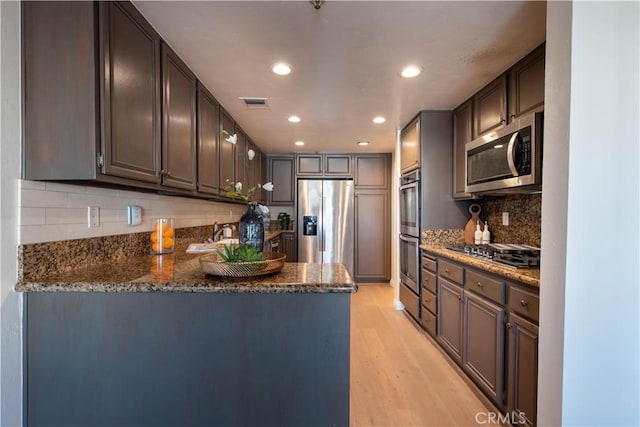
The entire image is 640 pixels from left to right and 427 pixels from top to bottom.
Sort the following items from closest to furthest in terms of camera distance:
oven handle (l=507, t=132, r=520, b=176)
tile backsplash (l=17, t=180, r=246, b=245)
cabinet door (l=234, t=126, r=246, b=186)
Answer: tile backsplash (l=17, t=180, r=246, b=245), oven handle (l=507, t=132, r=520, b=176), cabinet door (l=234, t=126, r=246, b=186)

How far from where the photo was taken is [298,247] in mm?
4852

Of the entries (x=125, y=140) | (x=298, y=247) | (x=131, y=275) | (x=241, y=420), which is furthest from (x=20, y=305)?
(x=298, y=247)

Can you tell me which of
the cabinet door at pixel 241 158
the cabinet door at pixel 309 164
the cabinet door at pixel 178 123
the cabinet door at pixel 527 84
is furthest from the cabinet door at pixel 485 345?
the cabinet door at pixel 309 164

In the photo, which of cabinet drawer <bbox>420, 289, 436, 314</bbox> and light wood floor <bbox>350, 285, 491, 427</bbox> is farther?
cabinet drawer <bbox>420, 289, 436, 314</bbox>

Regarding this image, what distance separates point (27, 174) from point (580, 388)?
2273mm

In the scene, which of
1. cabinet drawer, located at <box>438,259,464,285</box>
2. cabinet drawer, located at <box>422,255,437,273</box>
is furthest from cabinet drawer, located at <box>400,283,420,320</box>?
cabinet drawer, located at <box>438,259,464,285</box>

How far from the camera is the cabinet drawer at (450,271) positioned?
224cm

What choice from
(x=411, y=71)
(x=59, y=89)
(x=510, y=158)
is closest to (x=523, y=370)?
(x=510, y=158)

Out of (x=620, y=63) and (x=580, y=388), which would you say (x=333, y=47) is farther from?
(x=580, y=388)

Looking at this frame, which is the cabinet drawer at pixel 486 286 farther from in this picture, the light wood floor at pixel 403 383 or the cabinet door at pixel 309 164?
the cabinet door at pixel 309 164

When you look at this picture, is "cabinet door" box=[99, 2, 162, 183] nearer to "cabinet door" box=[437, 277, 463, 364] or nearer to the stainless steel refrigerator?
"cabinet door" box=[437, 277, 463, 364]

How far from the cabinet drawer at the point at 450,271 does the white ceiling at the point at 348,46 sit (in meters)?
1.39

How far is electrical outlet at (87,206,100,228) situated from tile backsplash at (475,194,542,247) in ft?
9.24

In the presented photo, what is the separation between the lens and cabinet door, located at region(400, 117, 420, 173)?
10.2 ft
